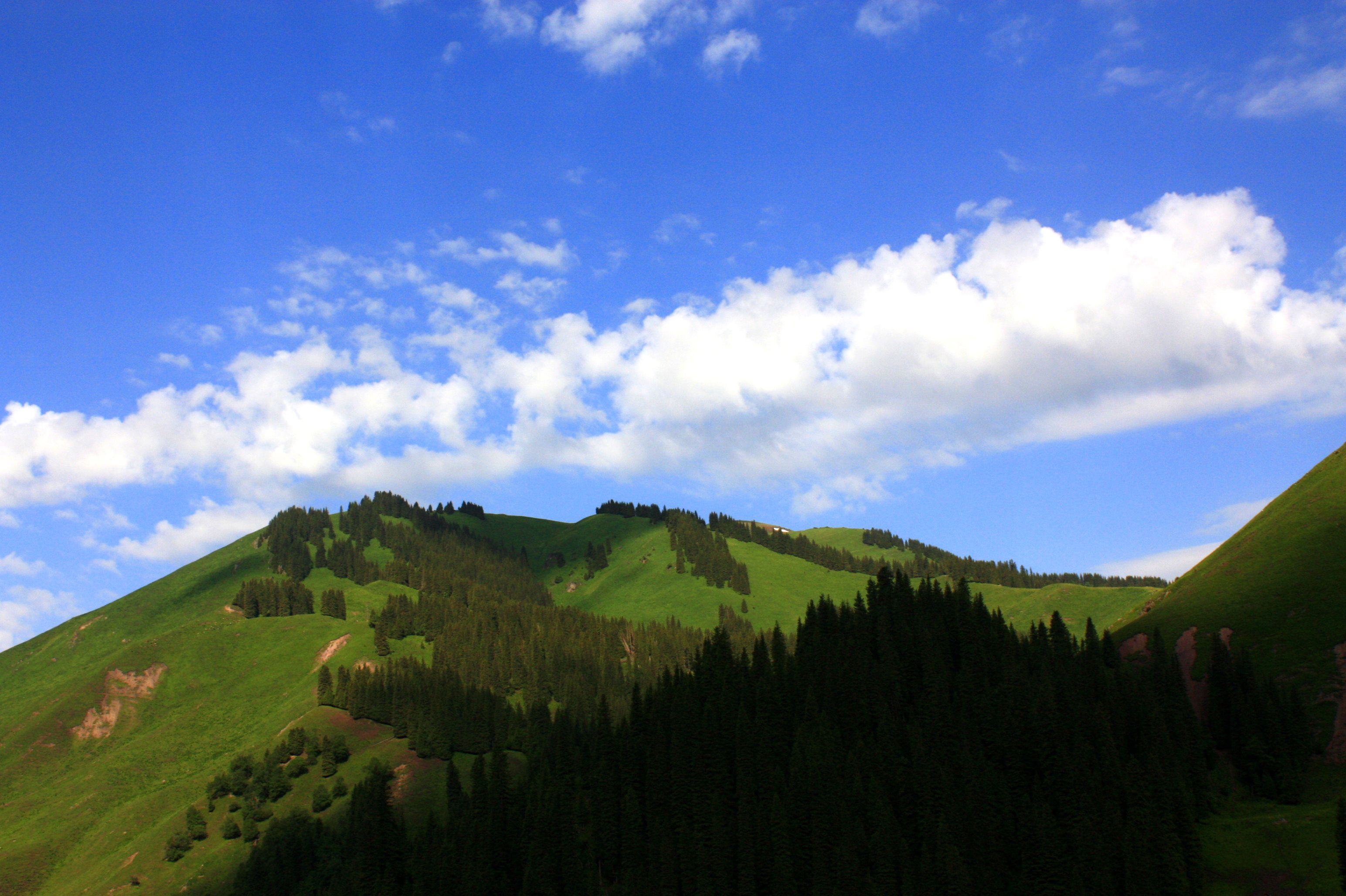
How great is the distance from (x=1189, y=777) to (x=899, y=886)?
A: 5115 cm

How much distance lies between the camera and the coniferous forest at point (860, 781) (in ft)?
323

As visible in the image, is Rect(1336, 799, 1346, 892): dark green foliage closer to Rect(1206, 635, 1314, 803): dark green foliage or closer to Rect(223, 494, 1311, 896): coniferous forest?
Rect(223, 494, 1311, 896): coniferous forest

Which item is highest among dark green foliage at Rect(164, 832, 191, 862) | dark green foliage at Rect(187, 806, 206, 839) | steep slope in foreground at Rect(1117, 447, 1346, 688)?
steep slope in foreground at Rect(1117, 447, 1346, 688)

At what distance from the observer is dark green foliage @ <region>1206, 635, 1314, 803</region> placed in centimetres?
11594

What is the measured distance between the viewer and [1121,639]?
170 m

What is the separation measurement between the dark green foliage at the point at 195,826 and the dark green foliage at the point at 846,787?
18.1m

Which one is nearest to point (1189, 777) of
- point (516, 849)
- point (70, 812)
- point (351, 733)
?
point (516, 849)

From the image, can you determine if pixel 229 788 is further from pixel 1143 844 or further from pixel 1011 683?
pixel 1143 844

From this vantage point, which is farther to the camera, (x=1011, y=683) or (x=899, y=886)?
(x=1011, y=683)

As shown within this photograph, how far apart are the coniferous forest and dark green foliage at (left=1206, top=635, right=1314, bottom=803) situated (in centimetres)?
35

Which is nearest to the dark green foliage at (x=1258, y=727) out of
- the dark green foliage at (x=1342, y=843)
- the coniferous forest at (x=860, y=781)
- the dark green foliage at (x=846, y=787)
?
the coniferous forest at (x=860, y=781)

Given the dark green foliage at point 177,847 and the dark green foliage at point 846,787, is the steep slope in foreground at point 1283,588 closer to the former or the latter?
the dark green foliage at point 846,787

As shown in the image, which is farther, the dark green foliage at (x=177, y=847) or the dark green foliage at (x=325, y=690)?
the dark green foliage at (x=325, y=690)

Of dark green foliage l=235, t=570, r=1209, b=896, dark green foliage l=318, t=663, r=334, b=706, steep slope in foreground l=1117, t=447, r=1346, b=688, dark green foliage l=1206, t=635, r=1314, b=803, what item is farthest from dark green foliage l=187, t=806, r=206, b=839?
steep slope in foreground l=1117, t=447, r=1346, b=688
